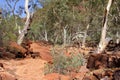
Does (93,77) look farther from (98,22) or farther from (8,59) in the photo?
(98,22)

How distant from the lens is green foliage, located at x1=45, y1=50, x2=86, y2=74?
12.0 meters

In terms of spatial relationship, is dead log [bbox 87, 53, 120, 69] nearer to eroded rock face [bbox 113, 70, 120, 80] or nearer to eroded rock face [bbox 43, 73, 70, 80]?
eroded rock face [bbox 43, 73, 70, 80]

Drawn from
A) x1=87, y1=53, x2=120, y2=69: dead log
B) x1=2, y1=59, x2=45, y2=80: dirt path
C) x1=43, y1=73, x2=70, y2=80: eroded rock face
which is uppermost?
x1=87, y1=53, x2=120, y2=69: dead log

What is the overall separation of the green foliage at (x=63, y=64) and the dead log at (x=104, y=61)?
38.2 inches

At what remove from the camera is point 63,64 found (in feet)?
40.4

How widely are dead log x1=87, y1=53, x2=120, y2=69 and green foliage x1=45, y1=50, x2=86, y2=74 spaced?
3.18 ft

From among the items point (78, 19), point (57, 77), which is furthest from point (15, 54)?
point (78, 19)

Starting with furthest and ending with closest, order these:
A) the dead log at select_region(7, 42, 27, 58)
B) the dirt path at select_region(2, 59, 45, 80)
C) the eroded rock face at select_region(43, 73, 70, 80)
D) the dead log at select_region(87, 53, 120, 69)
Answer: the dead log at select_region(7, 42, 27, 58) < the dirt path at select_region(2, 59, 45, 80) < the eroded rock face at select_region(43, 73, 70, 80) < the dead log at select_region(87, 53, 120, 69)

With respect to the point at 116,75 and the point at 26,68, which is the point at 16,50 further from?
the point at 116,75

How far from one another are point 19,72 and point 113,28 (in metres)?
22.9

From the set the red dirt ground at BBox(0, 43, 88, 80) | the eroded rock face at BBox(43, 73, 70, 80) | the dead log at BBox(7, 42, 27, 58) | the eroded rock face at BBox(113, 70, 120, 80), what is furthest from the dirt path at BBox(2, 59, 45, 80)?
the eroded rock face at BBox(113, 70, 120, 80)

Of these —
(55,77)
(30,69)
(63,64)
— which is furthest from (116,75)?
(30,69)

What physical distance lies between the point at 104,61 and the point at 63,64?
7.10 feet

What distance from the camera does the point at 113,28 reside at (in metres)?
33.9
